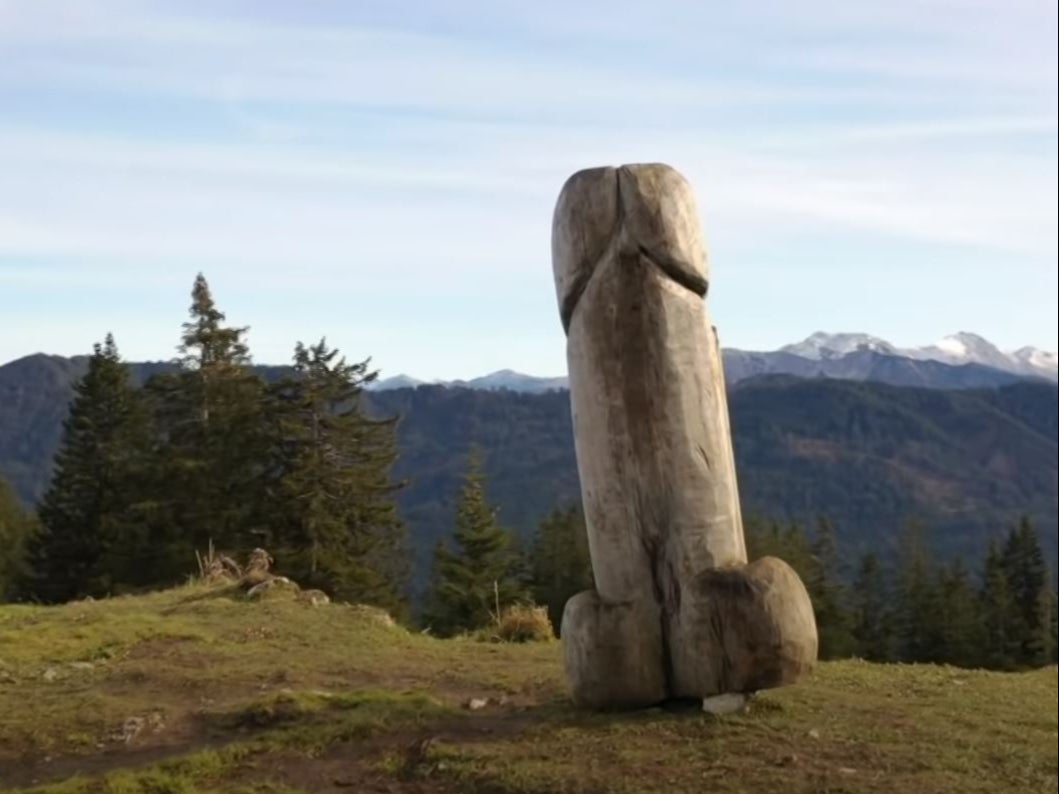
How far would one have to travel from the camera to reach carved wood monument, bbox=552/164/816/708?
852 cm

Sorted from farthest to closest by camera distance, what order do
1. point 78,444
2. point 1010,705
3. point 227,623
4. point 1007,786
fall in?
point 78,444, point 227,623, point 1010,705, point 1007,786

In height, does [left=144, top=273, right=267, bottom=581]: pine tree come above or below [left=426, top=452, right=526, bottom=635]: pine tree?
above

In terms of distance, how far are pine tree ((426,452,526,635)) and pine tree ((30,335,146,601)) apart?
11.1m

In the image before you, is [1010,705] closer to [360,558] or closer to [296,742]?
[296,742]

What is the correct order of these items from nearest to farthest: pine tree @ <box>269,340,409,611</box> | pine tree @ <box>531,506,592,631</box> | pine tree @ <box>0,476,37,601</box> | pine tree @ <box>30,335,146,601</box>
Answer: pine tree @ <box>269,340,409,611</box> → pine tree @ <box>30,335,146,601</box> → pine tree @ <box>0,476,37,601</box> → pine tree @ <box>531,506,592,631</box>

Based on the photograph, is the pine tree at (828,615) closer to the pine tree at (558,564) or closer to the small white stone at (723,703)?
the pine tree at (558,564)

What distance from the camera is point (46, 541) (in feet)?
141

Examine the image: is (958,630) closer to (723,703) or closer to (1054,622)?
(1054,622)

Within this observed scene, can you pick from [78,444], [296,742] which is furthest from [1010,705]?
[78,444]

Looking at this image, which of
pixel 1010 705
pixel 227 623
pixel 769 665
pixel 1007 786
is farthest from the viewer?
pixel 227 623

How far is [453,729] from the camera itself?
8766 millimetres

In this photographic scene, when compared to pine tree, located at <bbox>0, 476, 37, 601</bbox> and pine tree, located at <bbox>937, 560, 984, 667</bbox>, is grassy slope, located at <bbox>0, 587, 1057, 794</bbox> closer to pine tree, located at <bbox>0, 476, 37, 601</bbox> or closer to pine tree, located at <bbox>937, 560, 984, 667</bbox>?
pine tree, located at <bbox>0, 476, 37, 601</bbox>

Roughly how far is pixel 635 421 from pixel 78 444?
37.5 meters

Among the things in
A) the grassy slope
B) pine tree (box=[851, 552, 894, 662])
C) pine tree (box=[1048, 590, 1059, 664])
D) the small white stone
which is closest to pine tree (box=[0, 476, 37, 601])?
the grassy slope
